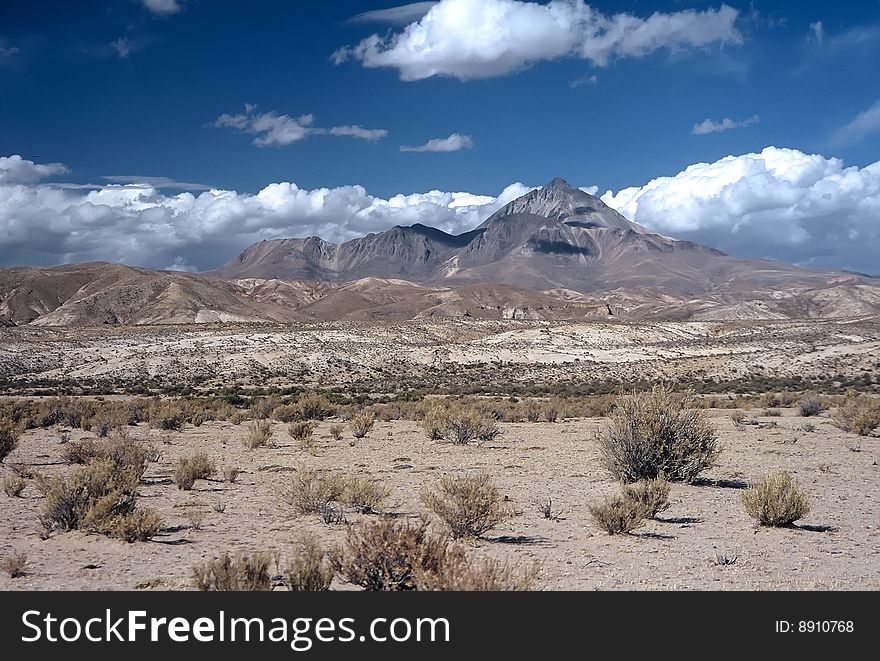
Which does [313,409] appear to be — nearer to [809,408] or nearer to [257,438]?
[257,438]

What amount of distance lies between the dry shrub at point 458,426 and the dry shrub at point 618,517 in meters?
11.3

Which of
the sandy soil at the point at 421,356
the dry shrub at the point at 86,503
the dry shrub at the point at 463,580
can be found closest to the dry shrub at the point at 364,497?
the dry shrub at the point at 86,503

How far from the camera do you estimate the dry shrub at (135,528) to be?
33.4ft

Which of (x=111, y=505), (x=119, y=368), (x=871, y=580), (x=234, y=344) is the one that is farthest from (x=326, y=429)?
(x=234, y=344)

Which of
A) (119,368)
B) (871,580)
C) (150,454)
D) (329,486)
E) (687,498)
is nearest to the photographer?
(871,580)

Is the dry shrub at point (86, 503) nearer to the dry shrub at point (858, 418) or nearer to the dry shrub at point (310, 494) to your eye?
the dry shrub at point (310, 494)

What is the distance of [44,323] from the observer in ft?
409

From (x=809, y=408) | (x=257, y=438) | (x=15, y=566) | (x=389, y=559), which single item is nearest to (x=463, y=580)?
(x=389, y=559)

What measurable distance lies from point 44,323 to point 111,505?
426 ft

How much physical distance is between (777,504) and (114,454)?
1252 centimetres

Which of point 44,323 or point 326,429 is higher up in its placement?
point 44,323

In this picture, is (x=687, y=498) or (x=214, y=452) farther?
(x=214, y=452)

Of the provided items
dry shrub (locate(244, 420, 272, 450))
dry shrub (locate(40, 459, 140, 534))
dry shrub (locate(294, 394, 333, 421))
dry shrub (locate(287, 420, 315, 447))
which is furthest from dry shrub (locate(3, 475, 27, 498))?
dry shrub (locate(294, 394, 333, 421))
